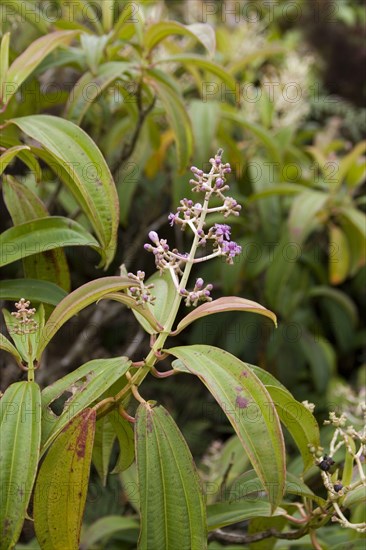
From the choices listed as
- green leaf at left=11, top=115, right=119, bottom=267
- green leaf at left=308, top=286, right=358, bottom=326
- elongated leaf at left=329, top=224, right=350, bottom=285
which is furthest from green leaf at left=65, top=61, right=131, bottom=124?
green leaf at left=308, top=286, right=358, bottom=326

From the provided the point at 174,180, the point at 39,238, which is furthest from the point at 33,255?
the point at 174,180

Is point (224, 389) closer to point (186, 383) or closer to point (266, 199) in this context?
point (266, 199)

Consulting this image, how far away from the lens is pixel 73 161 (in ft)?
3.13

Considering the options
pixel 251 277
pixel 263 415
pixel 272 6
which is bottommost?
pixel 263 415

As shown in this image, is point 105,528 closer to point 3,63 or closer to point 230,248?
point 230,248

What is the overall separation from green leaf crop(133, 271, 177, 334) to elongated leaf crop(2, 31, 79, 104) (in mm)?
371

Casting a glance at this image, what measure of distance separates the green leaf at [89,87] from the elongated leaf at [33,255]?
0.19 meters

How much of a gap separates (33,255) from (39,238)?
8 cm

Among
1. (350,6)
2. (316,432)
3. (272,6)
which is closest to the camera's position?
(316,432)

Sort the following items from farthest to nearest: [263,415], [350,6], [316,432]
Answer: [350,6], [316,432], [263,415]

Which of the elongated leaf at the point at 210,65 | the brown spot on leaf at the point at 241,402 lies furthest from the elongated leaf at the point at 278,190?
the brown spot on leaf at the point at 241,402

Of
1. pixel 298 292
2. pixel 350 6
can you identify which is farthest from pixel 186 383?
pixel 350 6

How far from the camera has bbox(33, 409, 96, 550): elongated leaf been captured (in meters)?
0.81

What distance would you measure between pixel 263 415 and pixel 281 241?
3.46ft
